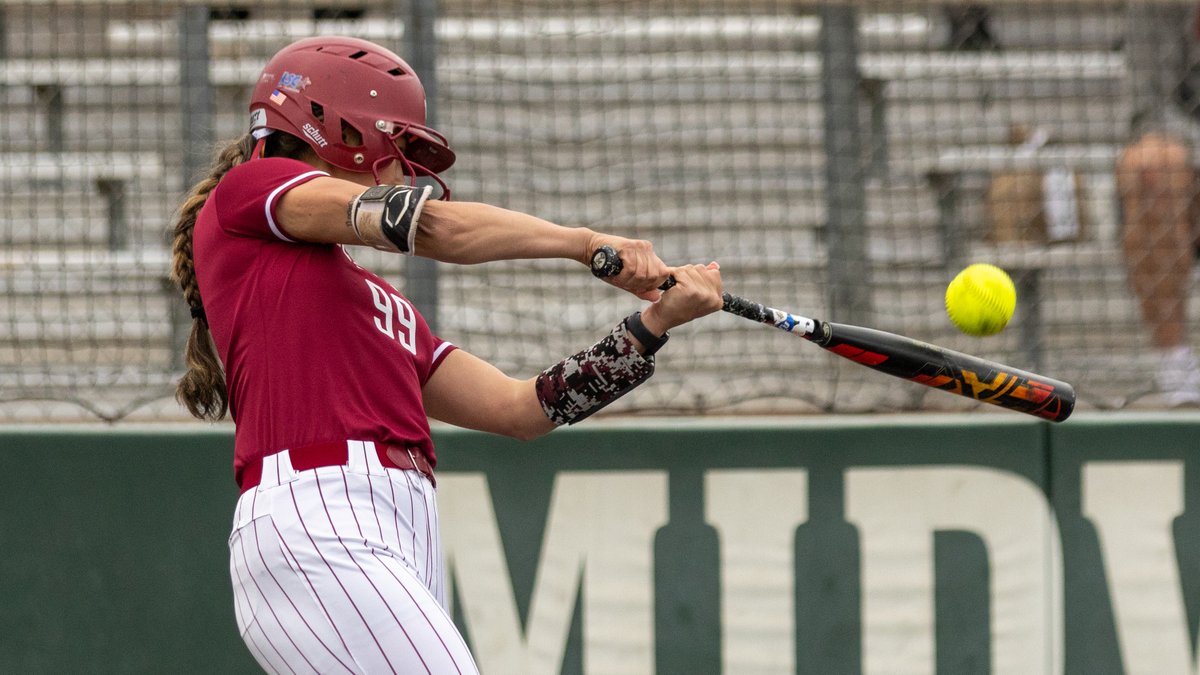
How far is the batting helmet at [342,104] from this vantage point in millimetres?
2684

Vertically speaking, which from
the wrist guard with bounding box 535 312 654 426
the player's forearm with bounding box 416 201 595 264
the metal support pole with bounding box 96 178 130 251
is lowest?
the wrist guard with bounding box 535 312 654 426

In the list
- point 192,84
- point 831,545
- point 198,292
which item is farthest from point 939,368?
point 192,84

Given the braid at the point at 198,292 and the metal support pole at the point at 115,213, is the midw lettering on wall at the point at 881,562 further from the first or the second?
the metal support pole at the point at 115,213

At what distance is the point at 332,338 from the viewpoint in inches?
101

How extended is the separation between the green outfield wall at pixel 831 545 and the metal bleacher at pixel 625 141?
489 mm

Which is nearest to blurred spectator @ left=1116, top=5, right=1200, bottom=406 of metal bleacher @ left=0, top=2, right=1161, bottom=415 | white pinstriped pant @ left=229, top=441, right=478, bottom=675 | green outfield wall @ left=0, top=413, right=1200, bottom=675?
metal bleacher @ left=0, top=2, right=1161, bottom=415

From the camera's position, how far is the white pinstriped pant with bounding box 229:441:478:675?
8.00 feet

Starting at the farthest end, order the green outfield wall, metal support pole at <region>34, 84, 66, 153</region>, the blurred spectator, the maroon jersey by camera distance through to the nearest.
→ metal support pole at <region>34, 84, 66, 153</region>, the blurred spectator, the green outfield wall, the maroon jersey

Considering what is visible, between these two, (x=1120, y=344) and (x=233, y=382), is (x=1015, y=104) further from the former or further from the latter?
(x=233, y=382)

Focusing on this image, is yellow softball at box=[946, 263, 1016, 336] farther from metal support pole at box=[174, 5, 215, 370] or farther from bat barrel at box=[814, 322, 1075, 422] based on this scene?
metal support pole at box=[174, 5, 215, 370]

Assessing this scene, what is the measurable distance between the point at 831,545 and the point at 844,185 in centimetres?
124

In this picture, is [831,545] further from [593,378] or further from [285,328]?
[285,328]

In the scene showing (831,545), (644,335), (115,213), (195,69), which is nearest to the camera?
(644,335)

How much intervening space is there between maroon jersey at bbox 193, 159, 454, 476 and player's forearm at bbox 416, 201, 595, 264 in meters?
0.23
